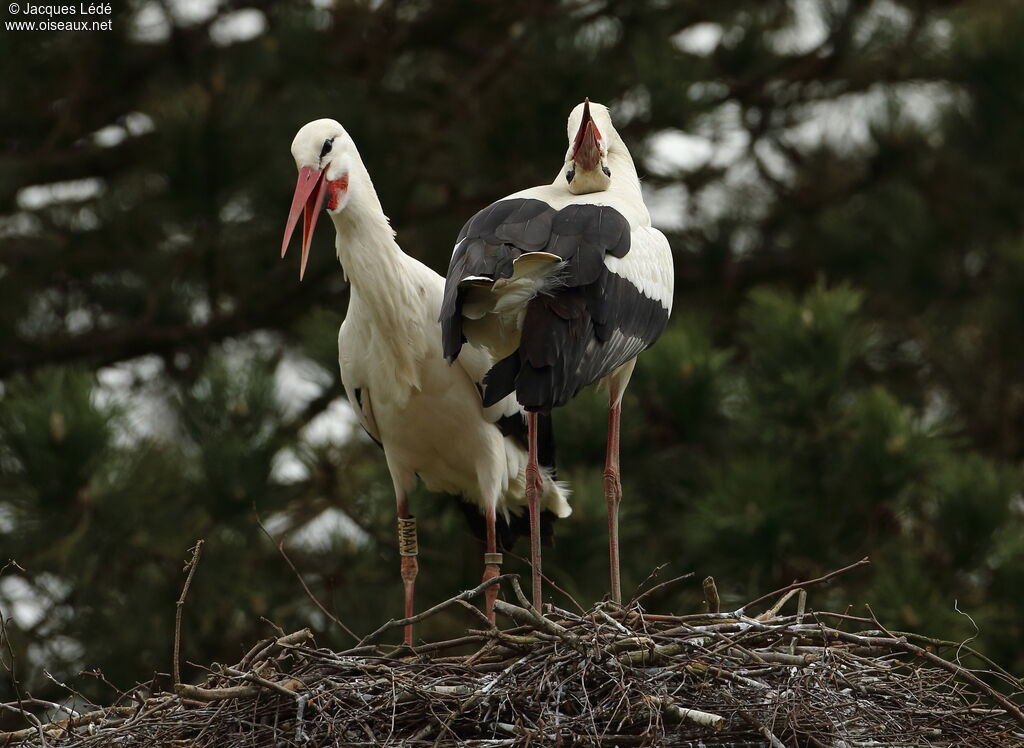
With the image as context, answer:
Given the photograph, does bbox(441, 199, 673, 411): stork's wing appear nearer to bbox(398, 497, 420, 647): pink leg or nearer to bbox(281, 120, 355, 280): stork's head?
bbox(281, 120, 355, 280): stork's head

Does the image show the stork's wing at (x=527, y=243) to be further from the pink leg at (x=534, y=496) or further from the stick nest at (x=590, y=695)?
the stick nest at (x=590, y=695)

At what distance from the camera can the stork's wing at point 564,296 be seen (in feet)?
13.9

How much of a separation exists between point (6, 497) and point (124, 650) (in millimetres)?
751

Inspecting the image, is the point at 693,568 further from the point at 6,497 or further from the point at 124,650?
the point at 6,497

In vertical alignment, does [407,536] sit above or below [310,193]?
below

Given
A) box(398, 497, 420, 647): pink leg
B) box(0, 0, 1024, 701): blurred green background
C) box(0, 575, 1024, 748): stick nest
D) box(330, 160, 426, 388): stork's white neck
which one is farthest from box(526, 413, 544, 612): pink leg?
box(0, 0, 1024, 701): blurred green background

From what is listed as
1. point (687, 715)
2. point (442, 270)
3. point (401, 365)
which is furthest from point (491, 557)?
point (442, 270)

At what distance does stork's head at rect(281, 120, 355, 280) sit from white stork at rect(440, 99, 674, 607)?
51 centimetres

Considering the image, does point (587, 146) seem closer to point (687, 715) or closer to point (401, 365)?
point (401, 365)

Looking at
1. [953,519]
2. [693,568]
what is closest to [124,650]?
[693,568]

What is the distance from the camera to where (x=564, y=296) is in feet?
14.2

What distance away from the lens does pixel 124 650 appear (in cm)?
640

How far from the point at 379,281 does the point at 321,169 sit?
14.8 inches

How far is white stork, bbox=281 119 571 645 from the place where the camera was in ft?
16.1
